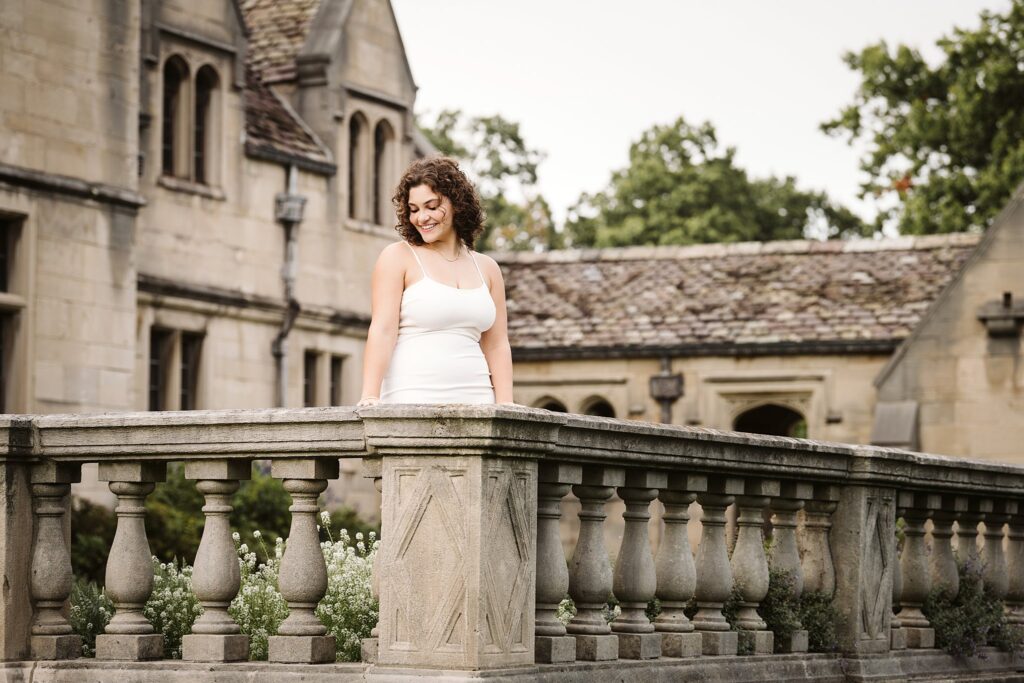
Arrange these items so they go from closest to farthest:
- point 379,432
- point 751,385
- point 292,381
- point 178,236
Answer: point 379,432, point 178,236, point 292,381, point 751,385

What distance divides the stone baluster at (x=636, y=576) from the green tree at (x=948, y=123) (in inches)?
1171

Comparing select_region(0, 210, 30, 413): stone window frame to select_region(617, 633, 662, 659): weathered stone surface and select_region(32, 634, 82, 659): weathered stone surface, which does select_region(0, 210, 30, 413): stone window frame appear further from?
select_region(617, 633, 662, 659): weathered stone surface

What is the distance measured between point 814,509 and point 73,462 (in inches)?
130

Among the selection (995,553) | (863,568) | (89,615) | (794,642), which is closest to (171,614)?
(89,615)

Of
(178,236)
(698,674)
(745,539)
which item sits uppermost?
(178,236)

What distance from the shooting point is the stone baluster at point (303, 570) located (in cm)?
670

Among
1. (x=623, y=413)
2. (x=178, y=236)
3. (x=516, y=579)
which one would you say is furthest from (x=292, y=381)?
(x=516, y=579)

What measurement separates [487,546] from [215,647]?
4.13ft

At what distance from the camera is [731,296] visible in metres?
27.7

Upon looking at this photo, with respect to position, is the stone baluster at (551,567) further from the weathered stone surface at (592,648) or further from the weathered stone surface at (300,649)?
the weathered stone surface at (300,649)

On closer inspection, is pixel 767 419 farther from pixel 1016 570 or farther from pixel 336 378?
pixel 1016 570

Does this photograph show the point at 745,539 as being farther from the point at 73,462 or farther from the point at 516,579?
the point at 73,462

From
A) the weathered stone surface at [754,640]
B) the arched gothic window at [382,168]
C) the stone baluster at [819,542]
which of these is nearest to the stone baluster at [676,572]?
the weathered stone surface at [754,640]

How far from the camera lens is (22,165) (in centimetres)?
1883
